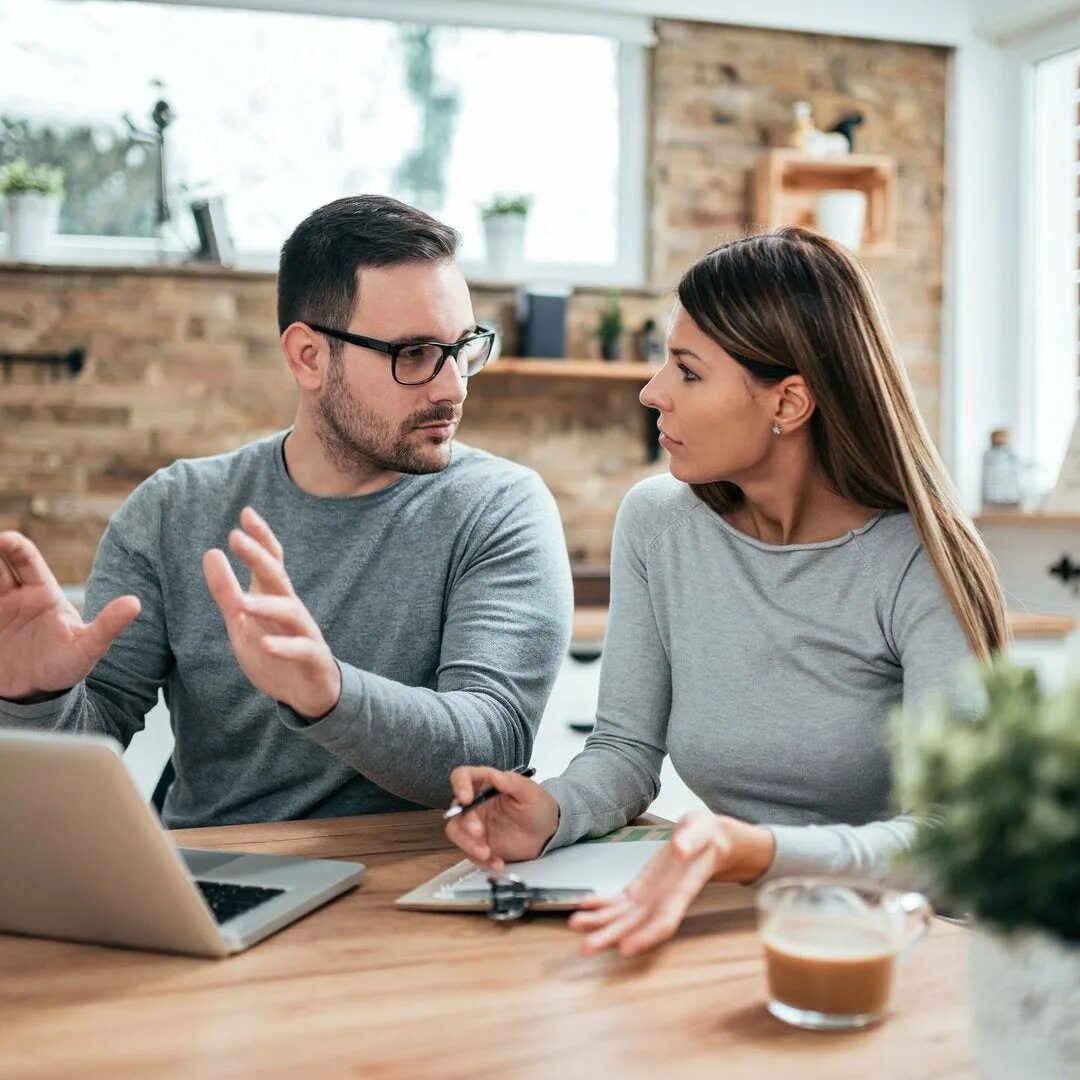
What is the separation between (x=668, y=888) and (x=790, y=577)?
1.93 ft

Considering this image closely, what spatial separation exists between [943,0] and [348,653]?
3.17m

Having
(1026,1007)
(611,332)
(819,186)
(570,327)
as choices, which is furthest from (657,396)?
(819,186)

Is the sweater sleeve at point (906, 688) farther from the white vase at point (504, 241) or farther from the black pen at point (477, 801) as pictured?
the white vase at point (504, 241)

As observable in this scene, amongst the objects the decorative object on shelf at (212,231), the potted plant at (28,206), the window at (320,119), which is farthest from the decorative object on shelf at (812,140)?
the potted plant at (28,206)

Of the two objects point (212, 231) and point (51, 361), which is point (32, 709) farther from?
point (212, 231)

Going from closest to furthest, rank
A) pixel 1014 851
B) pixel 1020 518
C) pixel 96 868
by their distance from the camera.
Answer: pixel 1014 851, pixel 96 868, pixel 1020 518

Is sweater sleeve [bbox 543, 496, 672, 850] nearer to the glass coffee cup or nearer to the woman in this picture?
the woman

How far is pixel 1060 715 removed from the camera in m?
0.62

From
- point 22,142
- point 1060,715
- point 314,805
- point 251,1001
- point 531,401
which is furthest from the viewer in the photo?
point 531,401

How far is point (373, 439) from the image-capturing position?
172 cm

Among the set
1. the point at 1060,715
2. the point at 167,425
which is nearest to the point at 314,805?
the point at 1060,715

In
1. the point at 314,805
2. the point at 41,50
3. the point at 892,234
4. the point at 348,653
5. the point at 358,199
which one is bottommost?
the point at 314,805

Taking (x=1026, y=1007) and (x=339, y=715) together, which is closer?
(x=1026, y=1007)

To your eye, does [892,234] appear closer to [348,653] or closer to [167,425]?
[167,425]
